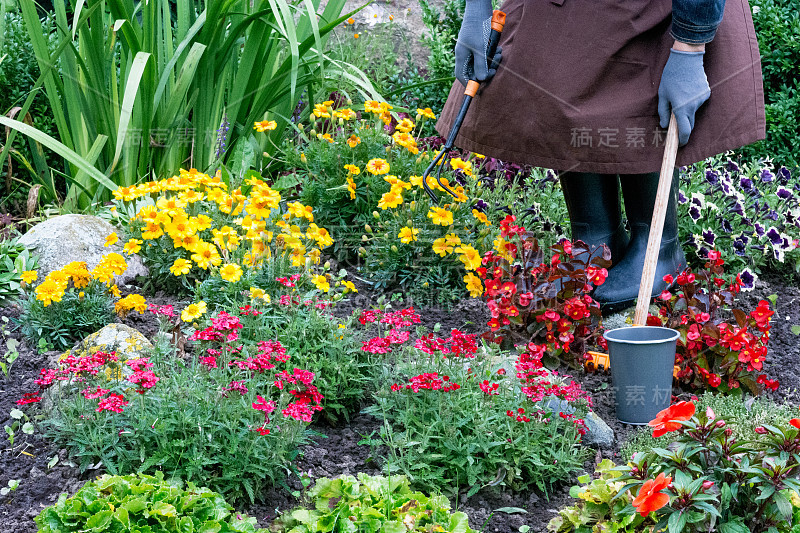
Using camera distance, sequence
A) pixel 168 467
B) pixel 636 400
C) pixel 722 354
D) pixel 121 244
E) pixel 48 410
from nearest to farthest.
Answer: pixel 168 467
pixel 48 410
pixel 636 400
pixel 722 354
pixel 121 244

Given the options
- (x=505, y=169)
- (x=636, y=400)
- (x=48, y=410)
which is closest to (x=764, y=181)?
(x=505, y=169)

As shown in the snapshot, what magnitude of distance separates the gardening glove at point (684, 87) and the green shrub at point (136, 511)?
167 cm

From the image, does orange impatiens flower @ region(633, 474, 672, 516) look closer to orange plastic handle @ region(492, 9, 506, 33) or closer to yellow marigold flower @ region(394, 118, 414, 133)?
orange plastic handle @ region(492, 9, 506, 33)

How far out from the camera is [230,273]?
2.62m

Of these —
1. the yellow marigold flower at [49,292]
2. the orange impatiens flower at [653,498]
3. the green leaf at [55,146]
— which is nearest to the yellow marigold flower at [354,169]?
the green leaf at [55,146]

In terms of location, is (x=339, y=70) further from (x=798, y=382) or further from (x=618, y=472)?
(x=618, y=472)

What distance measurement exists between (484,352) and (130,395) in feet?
3.75

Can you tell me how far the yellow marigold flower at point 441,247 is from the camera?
3.05 metres

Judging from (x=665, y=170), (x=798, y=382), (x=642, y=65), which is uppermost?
(x=642, y=65)

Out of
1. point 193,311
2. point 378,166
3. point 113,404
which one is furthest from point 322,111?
point 113,404

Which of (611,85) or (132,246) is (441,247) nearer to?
(611,85)

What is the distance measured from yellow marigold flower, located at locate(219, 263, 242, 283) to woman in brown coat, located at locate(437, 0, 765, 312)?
3.10 ft

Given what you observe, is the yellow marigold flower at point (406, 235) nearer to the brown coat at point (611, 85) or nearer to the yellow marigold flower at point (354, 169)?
the yellow marigold flower at point (354, 169)

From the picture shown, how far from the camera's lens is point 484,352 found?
255cm
